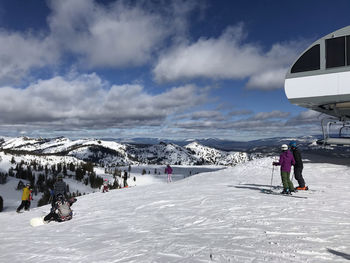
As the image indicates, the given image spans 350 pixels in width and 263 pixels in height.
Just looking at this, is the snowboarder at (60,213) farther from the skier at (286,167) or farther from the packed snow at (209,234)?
the skier at (286,167)

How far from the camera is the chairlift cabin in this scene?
13414mm

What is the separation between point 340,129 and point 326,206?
1098 cm

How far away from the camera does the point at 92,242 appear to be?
19.0 ft

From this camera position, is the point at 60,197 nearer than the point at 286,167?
No

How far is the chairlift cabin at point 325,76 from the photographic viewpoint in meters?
13.4

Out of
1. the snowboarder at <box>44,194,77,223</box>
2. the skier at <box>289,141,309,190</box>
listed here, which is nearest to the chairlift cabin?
the skier at <box>289,141,309,190</box>

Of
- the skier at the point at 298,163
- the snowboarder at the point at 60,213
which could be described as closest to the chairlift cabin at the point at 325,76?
the skier at the point at 298,163

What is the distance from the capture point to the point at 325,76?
13922 mm

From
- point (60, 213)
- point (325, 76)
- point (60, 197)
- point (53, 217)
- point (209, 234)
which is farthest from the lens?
point (325, 76)

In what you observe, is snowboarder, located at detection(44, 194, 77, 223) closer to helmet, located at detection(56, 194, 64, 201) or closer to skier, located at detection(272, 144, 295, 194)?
helmet, located at detection(56, 194, 64, 201)

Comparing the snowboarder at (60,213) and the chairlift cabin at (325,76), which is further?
the chairlift cabin at (325,76)

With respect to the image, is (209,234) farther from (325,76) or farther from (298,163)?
(325,76)

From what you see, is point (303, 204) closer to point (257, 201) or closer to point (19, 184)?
point (257, 201)

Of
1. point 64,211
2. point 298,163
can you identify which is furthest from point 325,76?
point 64,211
